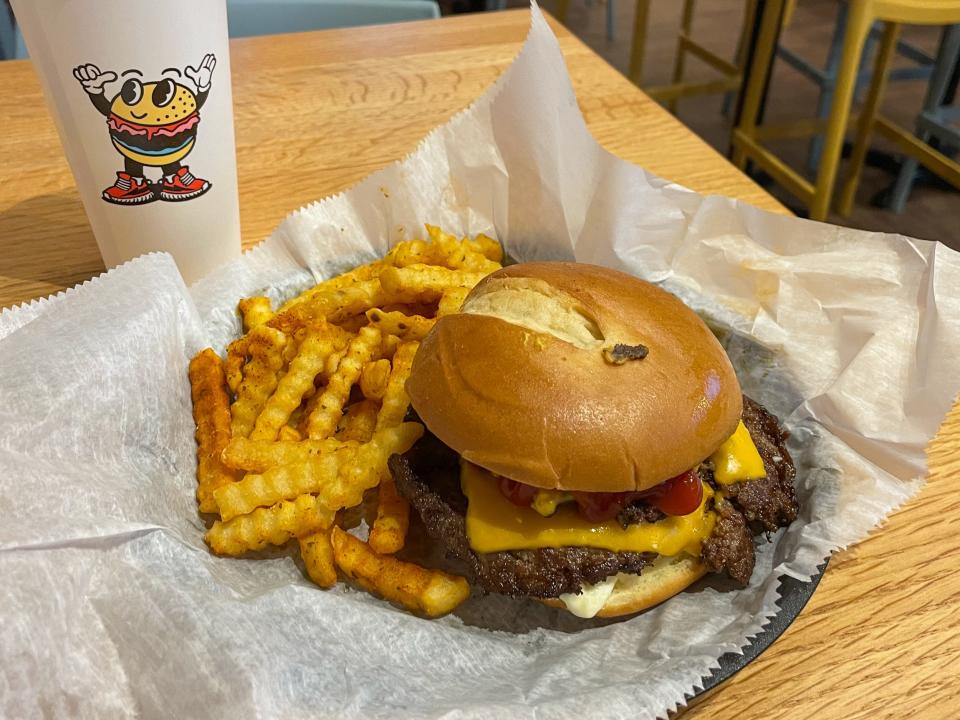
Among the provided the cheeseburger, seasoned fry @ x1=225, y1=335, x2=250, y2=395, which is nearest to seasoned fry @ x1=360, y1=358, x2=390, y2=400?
the cheeseburger

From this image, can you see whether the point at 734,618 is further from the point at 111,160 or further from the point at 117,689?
the point at 111,160

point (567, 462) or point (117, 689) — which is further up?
point (567, 462)

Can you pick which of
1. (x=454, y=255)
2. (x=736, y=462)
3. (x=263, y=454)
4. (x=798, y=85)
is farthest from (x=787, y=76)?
(x=263, y=454)

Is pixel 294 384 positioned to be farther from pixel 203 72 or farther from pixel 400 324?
pixel 203 72

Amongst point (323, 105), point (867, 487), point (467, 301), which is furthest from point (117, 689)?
point (323, 105)

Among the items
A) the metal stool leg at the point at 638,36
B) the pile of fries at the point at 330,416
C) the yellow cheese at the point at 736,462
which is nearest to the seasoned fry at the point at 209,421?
the pile of fries at the point at 330,416

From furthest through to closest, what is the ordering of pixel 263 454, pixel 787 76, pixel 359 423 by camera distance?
1. pixel 787 76
2. pixel 359 423
3. pixel 263 454
